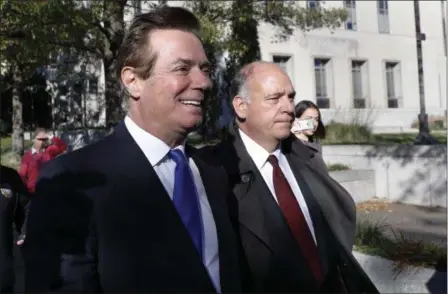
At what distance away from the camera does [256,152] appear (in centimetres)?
295

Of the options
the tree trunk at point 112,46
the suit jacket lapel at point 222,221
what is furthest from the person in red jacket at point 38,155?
the suit jacket lapel at point 222,221

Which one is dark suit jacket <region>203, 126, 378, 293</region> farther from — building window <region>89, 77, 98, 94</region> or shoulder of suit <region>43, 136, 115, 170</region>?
building window <region>89, 77, 98, 94</region>

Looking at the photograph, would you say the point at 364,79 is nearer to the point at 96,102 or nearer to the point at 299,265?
the point at 96,102

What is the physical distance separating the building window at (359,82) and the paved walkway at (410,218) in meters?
24.5

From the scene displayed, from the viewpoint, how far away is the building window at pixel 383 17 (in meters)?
35.6

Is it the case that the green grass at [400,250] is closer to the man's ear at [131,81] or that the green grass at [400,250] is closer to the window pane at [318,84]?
the man's ear at [131,81]

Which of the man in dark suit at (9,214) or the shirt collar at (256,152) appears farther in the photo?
the man in dark suit at (9,214)

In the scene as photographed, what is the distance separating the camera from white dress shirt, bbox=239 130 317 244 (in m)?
2.85

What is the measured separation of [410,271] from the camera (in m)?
5.64

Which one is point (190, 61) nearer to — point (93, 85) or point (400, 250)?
point (400, 250)

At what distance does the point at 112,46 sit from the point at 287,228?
8.98m

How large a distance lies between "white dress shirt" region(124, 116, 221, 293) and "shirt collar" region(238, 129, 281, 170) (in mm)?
1023

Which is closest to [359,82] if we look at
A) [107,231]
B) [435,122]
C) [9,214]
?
[435,122]

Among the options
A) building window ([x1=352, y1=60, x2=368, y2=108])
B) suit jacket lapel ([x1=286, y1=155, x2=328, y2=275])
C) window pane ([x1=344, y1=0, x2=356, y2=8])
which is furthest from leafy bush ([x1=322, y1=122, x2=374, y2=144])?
building window ([x1=352, y1=60, x2=368, y2=108])
